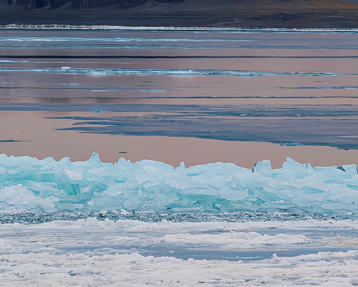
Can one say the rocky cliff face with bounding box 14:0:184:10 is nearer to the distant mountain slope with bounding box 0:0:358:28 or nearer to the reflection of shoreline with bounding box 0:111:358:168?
the distant mountain slope with bounding box 0:0:358:28

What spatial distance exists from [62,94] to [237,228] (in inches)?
352

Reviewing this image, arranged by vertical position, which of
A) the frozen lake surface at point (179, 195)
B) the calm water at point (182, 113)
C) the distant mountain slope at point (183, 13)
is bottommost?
the distant mountain slope at point (183, 13)

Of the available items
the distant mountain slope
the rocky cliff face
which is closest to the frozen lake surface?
the distant mountain slope

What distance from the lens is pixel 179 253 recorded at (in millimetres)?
4414

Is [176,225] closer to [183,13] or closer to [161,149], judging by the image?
[161,149]

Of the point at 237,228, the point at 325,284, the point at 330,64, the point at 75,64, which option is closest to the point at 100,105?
the point at 237,228

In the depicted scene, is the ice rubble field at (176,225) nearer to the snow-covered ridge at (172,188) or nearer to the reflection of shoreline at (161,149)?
the snow-covered ridge at (172,188)

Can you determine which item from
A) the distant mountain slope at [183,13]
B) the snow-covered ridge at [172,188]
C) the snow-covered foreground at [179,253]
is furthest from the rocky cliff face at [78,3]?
the snow-covered foreground at [179,253]

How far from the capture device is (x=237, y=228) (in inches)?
193

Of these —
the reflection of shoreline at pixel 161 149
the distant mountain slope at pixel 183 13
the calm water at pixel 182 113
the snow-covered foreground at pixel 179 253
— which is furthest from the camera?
the distant mountain slope at pixel 183 13

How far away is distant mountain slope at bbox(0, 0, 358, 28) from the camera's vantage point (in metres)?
101

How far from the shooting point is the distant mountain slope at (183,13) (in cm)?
10094

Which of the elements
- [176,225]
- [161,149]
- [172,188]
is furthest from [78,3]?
[176,225]

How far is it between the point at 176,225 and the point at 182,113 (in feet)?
19.6
